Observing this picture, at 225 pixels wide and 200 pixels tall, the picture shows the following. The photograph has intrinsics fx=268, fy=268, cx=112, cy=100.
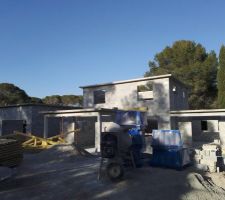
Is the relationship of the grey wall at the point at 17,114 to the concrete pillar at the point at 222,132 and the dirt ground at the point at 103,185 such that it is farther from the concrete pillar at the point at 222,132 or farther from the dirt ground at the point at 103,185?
the concrete pillar at the point at 222,132

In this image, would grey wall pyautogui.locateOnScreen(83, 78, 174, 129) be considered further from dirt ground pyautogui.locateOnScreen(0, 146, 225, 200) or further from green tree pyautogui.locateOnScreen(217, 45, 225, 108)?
green tree pyautogui.locateOnScreen(217, 45, 225, 108)

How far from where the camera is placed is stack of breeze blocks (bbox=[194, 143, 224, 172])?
13781 millimetres

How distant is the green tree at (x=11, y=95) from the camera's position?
1815 inches

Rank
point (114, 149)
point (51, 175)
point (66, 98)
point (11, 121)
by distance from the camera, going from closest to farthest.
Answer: point (114, 149), point (51, 175), point (11, 121), point (66, 98)

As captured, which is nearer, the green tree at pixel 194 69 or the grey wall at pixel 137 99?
the grey wall at pixel 137 99

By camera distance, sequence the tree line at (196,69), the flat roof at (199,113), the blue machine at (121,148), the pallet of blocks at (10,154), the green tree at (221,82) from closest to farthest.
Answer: the blue machine at (121,148), the pallet of blocks at (10,154), the flat roof at (199,113), the green tree at (221,82), the tree line at (196,69)

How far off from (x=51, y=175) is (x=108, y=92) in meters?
15.2

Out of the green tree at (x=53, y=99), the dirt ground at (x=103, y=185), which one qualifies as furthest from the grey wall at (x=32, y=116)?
the green tree at (x=53, y=99)

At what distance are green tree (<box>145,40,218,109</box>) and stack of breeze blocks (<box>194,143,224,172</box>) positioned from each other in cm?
2071

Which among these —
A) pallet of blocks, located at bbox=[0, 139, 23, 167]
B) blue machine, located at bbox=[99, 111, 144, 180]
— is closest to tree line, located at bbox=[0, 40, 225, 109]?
blue machine, located at bbox=[99, 111, 144, 180]

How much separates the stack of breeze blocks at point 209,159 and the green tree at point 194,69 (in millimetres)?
20706

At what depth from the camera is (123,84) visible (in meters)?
26.0

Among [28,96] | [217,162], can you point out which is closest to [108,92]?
[217,162]

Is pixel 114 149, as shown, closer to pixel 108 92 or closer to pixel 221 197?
pixel 221 197
